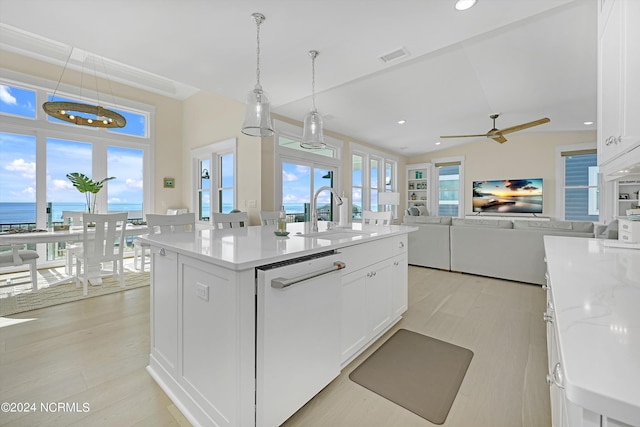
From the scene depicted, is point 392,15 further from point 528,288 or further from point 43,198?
point 43,198

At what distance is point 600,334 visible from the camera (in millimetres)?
564

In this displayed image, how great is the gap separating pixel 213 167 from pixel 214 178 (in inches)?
8.4

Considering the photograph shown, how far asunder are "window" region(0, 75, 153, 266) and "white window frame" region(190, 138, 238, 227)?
927 millimetres

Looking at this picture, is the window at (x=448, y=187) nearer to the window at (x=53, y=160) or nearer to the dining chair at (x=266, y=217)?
the dining chair at (x=266, y=217)

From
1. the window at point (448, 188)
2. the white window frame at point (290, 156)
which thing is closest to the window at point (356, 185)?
the white window frame at point (290, 156)

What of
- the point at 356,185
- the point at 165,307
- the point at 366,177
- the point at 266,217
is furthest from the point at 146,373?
the point at 366,177

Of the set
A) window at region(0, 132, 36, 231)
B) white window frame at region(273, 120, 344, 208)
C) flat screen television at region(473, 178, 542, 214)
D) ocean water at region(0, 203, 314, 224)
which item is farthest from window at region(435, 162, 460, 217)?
window at region(0, 132, 36, 231)

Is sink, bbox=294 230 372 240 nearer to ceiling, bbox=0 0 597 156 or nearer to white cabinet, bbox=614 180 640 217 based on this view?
ceiling, bbox=0 0 597 156

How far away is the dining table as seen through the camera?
9.69ft

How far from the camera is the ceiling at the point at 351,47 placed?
2.13 metres

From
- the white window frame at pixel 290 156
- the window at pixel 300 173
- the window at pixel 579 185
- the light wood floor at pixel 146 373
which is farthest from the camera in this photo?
the window at pixel 579 185

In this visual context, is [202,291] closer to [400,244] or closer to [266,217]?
[400,244]

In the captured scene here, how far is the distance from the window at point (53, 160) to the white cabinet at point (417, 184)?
23.5 ft

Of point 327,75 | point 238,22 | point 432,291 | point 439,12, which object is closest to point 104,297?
point 238,22
